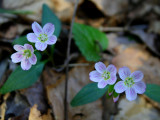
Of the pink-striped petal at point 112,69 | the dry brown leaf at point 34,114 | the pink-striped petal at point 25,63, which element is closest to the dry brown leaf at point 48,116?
the dry brown leaf at point 34,114

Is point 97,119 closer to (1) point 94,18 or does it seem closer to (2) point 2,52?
(2) point 2,52

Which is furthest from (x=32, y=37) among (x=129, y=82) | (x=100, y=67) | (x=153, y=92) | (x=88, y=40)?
(x=153, y=92)

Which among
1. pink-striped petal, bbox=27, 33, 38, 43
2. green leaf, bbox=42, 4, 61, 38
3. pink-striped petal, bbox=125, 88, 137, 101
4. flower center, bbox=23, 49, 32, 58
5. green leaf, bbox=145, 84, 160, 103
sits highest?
green leaf, bbox=42, 4, 61, 38

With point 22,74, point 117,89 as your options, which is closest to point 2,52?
point 22,74

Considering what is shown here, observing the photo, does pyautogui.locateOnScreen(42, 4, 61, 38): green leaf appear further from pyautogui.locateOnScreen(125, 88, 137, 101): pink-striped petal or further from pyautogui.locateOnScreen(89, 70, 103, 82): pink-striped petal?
pyautogui.locateOnScreen(125, 88, 137, 101): pink-striped petal

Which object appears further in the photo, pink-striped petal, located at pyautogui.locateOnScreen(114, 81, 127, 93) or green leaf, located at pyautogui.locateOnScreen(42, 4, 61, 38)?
green leaf, located at pyautogui.locateOnScreen(42, 4, 61, 38)

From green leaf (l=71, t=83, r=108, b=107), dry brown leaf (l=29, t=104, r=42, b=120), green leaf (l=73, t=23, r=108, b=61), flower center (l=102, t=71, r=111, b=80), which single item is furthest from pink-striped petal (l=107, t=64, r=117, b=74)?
dry brown leaf (l=29, t=104, r=42, b=120)
